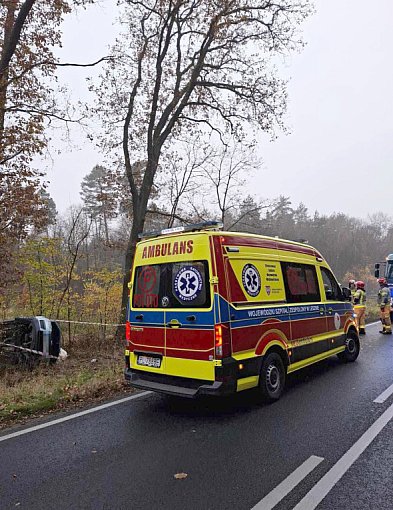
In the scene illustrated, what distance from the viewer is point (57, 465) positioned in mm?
3766

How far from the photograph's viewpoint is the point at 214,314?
16.1ft

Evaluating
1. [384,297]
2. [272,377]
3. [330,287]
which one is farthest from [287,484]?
[384,297]

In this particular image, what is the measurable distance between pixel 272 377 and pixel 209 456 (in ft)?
6.73

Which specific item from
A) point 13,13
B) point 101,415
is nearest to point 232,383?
point 101,415

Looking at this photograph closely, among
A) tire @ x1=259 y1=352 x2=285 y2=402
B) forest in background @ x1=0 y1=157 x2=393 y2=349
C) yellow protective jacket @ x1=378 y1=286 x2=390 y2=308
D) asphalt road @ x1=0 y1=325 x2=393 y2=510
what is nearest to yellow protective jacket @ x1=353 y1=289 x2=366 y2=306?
yellow protective jacket @ x1=378 y1=286 x2=390 y2=308

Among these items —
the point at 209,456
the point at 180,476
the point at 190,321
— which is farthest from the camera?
the point at 190,321

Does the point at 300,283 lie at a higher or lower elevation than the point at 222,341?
higher

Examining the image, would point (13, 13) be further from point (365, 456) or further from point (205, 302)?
point (365, 456)

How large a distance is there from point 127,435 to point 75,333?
8682mm

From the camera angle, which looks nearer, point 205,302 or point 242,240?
point 205,302

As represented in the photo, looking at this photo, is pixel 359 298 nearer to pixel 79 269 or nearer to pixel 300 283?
pixel 300 283

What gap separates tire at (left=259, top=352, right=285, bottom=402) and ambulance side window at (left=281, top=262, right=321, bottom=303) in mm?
1021

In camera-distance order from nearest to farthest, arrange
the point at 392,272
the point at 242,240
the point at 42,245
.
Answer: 1. the point at 242,240
2. the point at 42,245
3. the point at 392,272

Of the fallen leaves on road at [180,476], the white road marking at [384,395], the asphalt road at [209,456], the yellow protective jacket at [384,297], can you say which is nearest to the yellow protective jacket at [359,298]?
the yellow protective jacket at [384,297]
